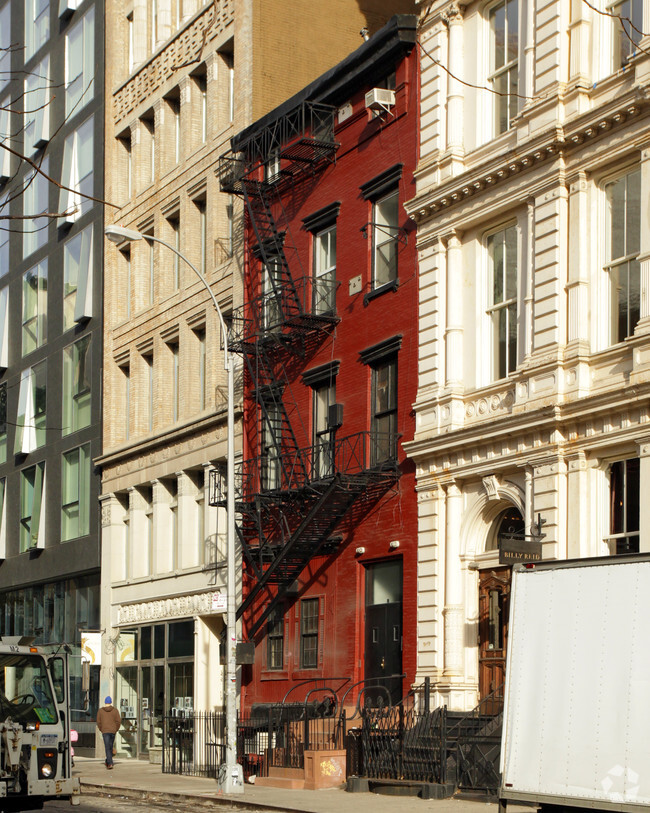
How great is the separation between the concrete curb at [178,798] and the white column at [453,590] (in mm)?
4917

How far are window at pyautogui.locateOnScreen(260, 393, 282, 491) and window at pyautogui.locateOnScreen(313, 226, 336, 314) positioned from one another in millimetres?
2783

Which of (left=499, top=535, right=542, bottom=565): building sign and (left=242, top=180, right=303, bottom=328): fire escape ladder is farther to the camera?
(left=242, top=180, right=303, bottom=328): fire escape ladder

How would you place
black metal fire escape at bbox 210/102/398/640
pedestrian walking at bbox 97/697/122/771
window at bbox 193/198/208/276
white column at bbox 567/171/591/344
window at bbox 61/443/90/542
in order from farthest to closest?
window at bbox 61/443/90/542
window at bbox 193/198/208/276
pedestrian walking at bbox 97/697/122/771
black metal fire escape at bbox 210/102/398/640
white column at bbox 567/171/591/344

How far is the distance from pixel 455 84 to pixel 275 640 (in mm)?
13445

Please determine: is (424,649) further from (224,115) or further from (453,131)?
(224,115)

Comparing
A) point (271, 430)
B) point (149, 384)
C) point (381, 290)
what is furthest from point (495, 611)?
point (149, 384)

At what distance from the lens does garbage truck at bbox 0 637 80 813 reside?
1664 centimetres

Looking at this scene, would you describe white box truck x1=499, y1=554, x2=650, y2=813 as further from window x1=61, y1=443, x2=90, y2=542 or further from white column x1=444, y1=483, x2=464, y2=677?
window x1=61, y1=443, x2=90, y2=542

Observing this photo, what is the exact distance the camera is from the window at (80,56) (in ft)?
144

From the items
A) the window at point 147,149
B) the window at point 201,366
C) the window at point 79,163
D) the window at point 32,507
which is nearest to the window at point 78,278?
the window at point 79,163

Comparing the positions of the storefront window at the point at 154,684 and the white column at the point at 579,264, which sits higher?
the white column at the point at 579,264

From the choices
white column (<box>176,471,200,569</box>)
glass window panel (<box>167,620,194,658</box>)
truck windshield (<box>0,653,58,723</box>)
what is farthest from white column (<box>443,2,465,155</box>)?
glass window panel (<box>167,620,194,658</box>)

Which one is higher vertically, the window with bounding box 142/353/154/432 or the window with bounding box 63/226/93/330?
the window with bounding box 63/226/93/330

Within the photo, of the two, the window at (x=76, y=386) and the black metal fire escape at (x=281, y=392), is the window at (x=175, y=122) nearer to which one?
the black metal fire escape at (x=281, y=392)
